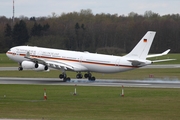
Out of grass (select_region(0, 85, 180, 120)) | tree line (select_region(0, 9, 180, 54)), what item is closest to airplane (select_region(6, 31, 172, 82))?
grass (select_region(0, 85, 180, 120))

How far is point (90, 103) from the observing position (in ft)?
139

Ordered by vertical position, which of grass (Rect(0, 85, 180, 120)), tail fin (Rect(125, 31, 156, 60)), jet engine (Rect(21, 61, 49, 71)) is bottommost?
grass (Rect(0, 85, 180, 120))

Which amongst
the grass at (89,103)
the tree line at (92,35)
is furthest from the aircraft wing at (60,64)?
the tree line at (92,35)

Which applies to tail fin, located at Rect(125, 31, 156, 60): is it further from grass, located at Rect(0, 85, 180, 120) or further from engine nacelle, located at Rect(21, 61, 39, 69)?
engine nacelle, located at Rect(21, 61, 39, 69)

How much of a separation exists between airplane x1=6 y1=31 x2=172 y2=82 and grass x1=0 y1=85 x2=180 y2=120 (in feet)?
27.8

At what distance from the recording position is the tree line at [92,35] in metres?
148

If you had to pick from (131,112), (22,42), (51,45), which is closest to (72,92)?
(131,112)

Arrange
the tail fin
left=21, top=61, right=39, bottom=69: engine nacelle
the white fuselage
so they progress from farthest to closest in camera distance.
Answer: left=21, top=61, right=39, bottom=69: engine nacelle
the white fuselage
the tail fin

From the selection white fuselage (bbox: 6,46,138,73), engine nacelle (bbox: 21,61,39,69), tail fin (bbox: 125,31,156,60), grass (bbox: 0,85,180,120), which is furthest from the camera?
engine nacelle (bbox: 21,61,39,69)

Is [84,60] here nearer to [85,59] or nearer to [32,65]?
[85,59]

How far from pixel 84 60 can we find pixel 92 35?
95.9 metres

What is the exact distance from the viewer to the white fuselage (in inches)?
2522

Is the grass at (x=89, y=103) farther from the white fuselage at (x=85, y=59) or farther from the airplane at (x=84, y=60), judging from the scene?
the white fuselage at (x=85, y=59)

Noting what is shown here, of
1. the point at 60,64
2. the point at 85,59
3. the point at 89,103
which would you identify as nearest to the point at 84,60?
the point at 85,59
